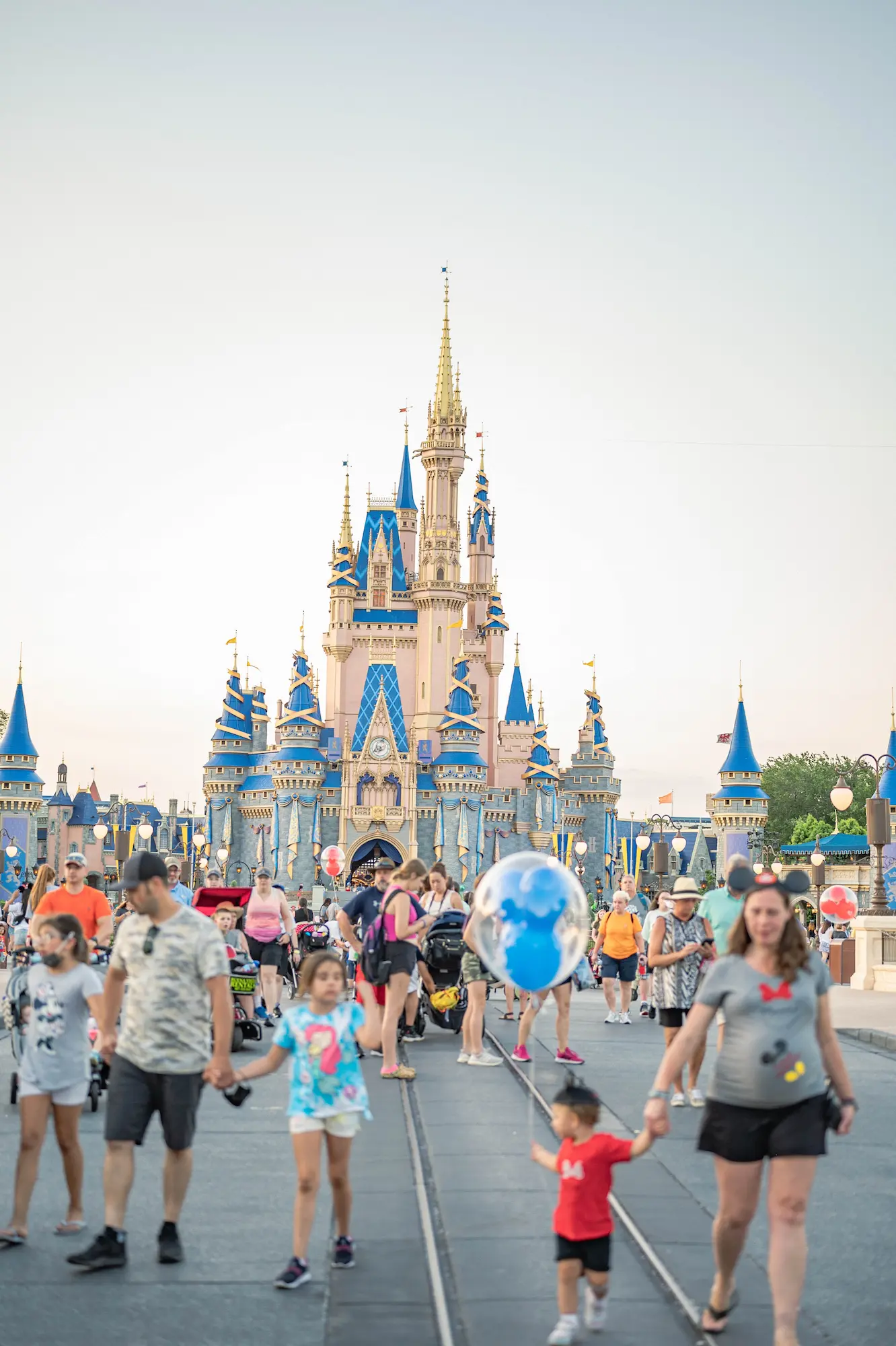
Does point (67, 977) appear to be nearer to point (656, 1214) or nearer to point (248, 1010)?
point (656, 1214)

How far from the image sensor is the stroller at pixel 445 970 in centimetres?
1463

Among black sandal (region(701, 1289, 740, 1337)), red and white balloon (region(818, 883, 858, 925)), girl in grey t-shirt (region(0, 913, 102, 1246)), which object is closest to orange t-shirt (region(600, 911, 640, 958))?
red and white balloon (region(818, 883, 858, 925))

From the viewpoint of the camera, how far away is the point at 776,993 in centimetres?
527

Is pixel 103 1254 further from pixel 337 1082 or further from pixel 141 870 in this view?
pixel 141 870

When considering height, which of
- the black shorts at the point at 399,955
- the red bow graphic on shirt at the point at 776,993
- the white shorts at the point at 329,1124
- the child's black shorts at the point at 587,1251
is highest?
the red bow graphic on shirt at the point at 776,993

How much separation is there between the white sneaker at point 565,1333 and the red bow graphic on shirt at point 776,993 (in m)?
1.28

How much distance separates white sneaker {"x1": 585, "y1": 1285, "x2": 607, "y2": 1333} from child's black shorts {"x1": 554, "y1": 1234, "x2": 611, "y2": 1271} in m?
0.11

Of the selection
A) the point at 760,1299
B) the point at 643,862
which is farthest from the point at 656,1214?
the point at 643,862

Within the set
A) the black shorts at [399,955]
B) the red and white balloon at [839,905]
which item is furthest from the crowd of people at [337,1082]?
the red and white balloon at [839,905]

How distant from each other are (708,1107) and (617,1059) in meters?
8.10

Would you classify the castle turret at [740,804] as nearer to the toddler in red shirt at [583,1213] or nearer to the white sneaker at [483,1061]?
the white sneaker at [483,1061]

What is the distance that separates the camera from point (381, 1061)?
13.2 metres

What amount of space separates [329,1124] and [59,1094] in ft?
4.20

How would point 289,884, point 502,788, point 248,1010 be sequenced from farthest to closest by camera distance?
1. point 502,788
2. point 289,884
3. point 248,1010
